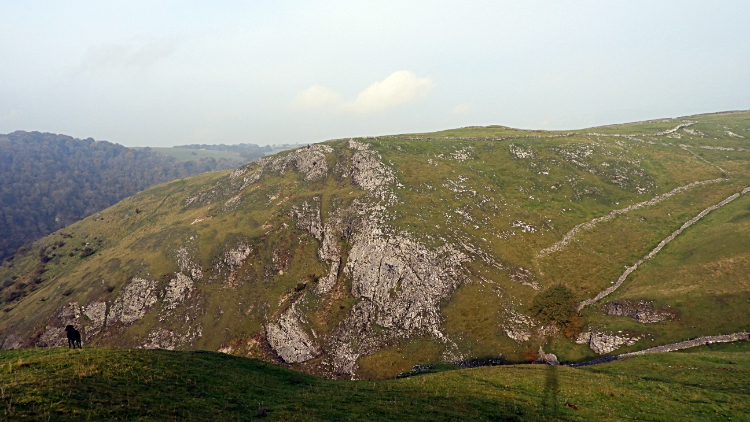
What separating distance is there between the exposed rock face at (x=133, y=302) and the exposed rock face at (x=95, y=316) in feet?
6.73

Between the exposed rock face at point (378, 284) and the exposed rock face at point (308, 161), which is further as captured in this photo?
the exposed rock face at point (308, 161)

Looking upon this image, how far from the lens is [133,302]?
85.2 meters

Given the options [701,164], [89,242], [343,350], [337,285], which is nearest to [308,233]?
[337,285]

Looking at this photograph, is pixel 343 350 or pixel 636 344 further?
pixel 343 350

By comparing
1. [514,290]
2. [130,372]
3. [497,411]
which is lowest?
[514,290]

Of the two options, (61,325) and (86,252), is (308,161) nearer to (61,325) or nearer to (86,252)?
(61,325)

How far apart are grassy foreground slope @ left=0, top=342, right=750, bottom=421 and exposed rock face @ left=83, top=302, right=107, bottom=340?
7102cm

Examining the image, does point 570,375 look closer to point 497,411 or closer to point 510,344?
point 497,411

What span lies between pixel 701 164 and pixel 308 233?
425ft

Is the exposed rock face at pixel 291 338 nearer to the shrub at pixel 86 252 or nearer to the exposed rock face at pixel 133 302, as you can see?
the exposed rock face at pixel 133 302

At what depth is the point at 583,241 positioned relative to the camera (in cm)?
7638

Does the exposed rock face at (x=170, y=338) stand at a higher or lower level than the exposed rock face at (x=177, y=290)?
lower

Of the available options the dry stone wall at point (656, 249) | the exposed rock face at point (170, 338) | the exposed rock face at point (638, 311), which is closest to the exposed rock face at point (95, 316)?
the exposed rock face at point (170, 338)

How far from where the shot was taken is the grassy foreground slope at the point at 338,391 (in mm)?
19422
